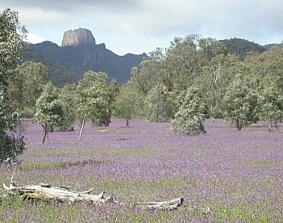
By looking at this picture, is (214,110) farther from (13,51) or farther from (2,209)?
(2,209)

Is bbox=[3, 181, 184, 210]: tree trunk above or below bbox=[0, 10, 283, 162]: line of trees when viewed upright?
below

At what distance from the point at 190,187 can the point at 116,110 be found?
50392 mm

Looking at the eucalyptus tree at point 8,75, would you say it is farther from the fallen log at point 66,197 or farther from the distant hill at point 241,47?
the distant hill at point 241,47

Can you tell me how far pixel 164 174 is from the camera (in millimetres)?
13773

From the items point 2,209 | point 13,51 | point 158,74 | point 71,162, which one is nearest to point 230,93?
point 71,162

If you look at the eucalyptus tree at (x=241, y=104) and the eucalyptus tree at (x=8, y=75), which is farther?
the eucalyptus tree at (x=241, y=104)

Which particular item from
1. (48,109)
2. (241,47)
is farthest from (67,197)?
(241,47)

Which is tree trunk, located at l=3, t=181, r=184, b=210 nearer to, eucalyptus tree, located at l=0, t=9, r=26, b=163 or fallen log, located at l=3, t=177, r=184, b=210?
fallen log, located at l=3, t=177, r=184, b=210

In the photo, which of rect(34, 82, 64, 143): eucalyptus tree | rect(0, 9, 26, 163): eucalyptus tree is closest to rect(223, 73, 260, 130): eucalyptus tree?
rect(34, 82, 64, 143): eucalyptus tree

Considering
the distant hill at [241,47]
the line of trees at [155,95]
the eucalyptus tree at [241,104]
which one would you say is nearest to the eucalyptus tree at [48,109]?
the line of trees at [155,95]

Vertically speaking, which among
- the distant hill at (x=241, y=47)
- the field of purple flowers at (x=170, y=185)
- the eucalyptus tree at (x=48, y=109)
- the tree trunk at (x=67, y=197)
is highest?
the distant hill at (x=241, y=47)

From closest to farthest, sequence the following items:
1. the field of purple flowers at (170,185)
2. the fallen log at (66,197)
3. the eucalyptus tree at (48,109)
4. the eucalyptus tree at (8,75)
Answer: the field of purple flowers at (170,185)
the fallen log at (66,197)
the eucalyptus tree at (8,75)
the eucalyptus tree at (48,109)

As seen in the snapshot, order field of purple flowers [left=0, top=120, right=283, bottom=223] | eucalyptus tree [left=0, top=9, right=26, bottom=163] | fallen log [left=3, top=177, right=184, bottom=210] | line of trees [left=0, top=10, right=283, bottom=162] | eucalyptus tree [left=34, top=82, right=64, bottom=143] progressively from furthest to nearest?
1. eucalyptus tree [left=34, top=82, right=64, bottom=143]
2. line of trees [left=0, top=10, right=283, bottom=162]
3. eucalyptus tree [left=0, top=9, right=26, bottom=163]
4. fallen log [left=3, top=177, right=184, bottom=210]
5. field of purple flowers [left=0, top=120, right=283, bottom=223]

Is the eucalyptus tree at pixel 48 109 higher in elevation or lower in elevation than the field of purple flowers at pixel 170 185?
higher
